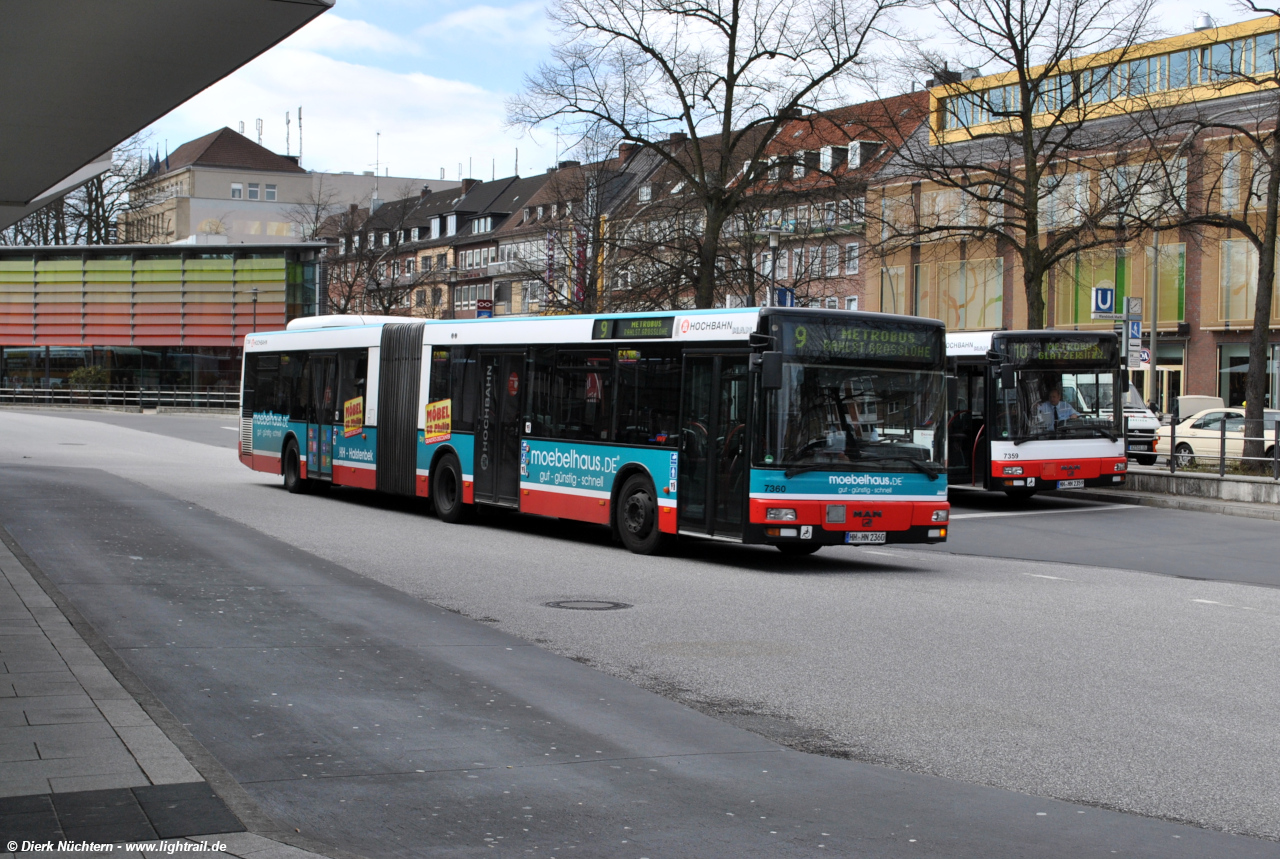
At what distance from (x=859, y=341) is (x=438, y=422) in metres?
8.01

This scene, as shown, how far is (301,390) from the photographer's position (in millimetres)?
25859

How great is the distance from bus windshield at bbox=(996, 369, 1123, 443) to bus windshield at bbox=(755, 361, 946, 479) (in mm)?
9164

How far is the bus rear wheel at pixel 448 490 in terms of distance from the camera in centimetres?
2067

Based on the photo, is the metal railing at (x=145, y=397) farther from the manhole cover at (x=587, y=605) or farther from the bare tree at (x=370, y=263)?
the manhole cover at (x=587, y=605)

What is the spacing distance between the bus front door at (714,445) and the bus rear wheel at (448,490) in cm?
542

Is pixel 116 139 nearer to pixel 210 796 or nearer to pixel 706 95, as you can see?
pixel 210 796

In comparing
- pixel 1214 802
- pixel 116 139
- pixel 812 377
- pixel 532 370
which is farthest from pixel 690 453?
pixel 1214 802

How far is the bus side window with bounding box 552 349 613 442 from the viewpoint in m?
17.6

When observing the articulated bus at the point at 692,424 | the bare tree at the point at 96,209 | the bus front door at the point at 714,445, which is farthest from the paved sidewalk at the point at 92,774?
the bare tree at the point at 96,209

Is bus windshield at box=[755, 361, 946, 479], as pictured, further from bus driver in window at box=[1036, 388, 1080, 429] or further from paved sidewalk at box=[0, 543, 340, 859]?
bus driver in window at box=[1036, 388, 1080, 429]

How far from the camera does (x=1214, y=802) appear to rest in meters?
6.22

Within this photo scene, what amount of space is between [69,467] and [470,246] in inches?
3592

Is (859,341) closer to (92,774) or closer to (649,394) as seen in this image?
(649,394)

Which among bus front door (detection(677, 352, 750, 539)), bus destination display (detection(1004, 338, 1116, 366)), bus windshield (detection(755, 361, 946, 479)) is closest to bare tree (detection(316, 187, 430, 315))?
bus destination display (detection(1004, 338, 1116, 366))
